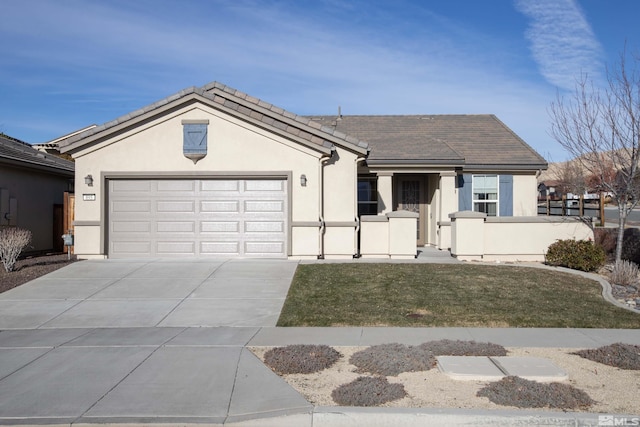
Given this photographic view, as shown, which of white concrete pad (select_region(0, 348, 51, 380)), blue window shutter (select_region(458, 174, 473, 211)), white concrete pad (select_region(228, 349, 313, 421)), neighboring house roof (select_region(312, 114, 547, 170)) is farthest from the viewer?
blue window shutter (select_region(458, 174, 473, 211))

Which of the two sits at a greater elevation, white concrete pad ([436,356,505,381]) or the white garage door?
the white garage door

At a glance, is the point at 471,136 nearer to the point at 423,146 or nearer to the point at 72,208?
the point at 423,146

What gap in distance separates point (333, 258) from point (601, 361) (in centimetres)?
896

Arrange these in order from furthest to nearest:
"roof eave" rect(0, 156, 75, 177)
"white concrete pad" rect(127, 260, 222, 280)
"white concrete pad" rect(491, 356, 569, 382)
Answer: "roof eave" rect(0, 156, 75, 177) < "white concrete pad" rect(127, 260, 222, 280) < "white concrete pad" rect(491, 356, 569, 382)

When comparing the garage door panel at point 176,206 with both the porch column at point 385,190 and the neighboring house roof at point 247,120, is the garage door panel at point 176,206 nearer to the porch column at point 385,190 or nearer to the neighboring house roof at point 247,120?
the neighboring house roof at point 247,120

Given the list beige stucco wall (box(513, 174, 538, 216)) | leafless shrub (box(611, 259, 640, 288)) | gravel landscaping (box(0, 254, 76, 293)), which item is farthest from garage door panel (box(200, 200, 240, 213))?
beige stucco wall (box(513, 174, 538, 216))

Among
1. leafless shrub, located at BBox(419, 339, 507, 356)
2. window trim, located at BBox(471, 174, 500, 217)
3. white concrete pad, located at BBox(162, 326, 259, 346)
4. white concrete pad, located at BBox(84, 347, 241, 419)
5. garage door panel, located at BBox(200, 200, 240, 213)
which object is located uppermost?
window trim, located at BBox(471, 174, 500, 217)

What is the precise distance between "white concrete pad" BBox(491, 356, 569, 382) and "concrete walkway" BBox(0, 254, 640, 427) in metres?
0.94

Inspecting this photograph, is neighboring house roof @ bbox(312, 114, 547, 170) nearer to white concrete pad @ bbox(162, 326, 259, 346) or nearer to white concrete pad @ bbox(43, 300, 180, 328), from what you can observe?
white concrete pad @ bbox(43, 300, 180, 328)

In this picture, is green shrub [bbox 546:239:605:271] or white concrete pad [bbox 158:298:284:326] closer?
white concrete pad [bbox 158:298:284:326]

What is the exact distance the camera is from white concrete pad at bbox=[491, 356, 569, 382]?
7008mm

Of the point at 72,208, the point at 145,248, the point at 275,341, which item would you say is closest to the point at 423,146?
the point at 145,248

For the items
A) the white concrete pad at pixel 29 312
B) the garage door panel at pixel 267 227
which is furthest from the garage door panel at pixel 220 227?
the white concrete pad at pixel 29 312

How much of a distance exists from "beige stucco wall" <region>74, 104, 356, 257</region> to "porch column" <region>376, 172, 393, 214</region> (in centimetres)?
348
